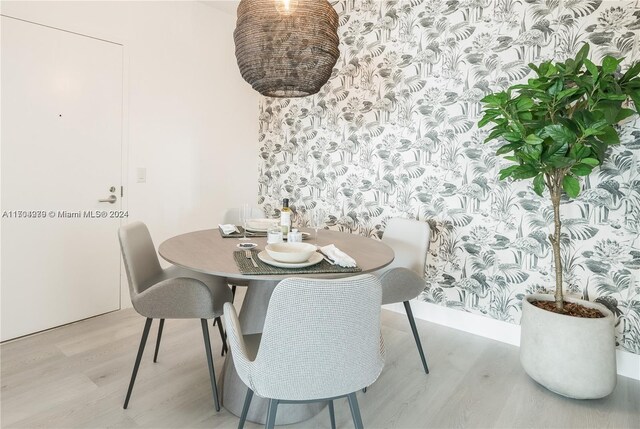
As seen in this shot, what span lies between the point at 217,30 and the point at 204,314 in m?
2.95

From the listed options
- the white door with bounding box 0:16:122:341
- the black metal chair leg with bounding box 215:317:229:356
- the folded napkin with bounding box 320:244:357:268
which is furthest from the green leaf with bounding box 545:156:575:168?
the white door with bounding box 0:16:122:341

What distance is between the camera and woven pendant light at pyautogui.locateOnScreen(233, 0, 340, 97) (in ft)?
6.06

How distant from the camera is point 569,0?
232 cm

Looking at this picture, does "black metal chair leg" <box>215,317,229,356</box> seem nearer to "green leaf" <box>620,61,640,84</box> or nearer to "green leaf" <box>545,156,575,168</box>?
"green leaf" <box>545,156,575,168</box>

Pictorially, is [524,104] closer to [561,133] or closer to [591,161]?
[561,133]

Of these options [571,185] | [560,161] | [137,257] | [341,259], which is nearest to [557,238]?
[571,185]

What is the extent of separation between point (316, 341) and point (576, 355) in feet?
5.40

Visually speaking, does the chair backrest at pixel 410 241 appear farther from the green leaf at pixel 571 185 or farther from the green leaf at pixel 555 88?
the green leaf at pixel 555 88

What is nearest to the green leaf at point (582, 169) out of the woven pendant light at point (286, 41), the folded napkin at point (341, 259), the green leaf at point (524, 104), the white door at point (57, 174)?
the green leaf at point (524, 104)

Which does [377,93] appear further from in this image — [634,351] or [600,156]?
[634,351]

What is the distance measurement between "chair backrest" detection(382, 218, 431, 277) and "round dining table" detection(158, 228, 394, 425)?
47 cm

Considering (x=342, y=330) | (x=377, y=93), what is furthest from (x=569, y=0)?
(x=342, y=330)

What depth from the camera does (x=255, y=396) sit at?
1.75 meters

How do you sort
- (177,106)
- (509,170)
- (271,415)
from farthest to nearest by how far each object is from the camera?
1. (177,106)
2. (509,170)
3. (271,415)
